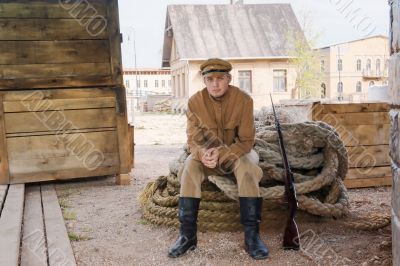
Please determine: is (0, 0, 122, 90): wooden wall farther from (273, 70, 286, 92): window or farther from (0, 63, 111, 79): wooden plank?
(273, 70, 286, 92): window

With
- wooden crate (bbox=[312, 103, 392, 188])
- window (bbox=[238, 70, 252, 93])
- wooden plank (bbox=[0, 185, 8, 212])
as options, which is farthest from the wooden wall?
window (bbox=[238, 70, 252, 93])

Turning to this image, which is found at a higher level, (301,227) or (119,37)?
(119,37)

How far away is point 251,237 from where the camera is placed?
3098 mm

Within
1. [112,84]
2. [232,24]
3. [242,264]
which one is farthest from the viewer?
[232,24]

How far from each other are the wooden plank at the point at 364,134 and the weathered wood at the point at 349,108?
0.56 feet

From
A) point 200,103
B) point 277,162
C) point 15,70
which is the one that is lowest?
point 277,162

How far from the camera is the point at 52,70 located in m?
5.47

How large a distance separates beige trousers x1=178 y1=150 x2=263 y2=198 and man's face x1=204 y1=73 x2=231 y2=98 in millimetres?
493

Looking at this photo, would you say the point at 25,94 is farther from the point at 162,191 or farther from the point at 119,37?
the point at 162,191

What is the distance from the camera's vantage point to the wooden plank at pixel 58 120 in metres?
5.34

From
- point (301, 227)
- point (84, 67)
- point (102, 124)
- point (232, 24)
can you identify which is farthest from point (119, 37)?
point (232, 24)

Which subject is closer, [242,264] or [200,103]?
[242,264]

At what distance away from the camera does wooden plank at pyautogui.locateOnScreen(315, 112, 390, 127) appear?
478 centimetres

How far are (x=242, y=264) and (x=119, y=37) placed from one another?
3.69m
